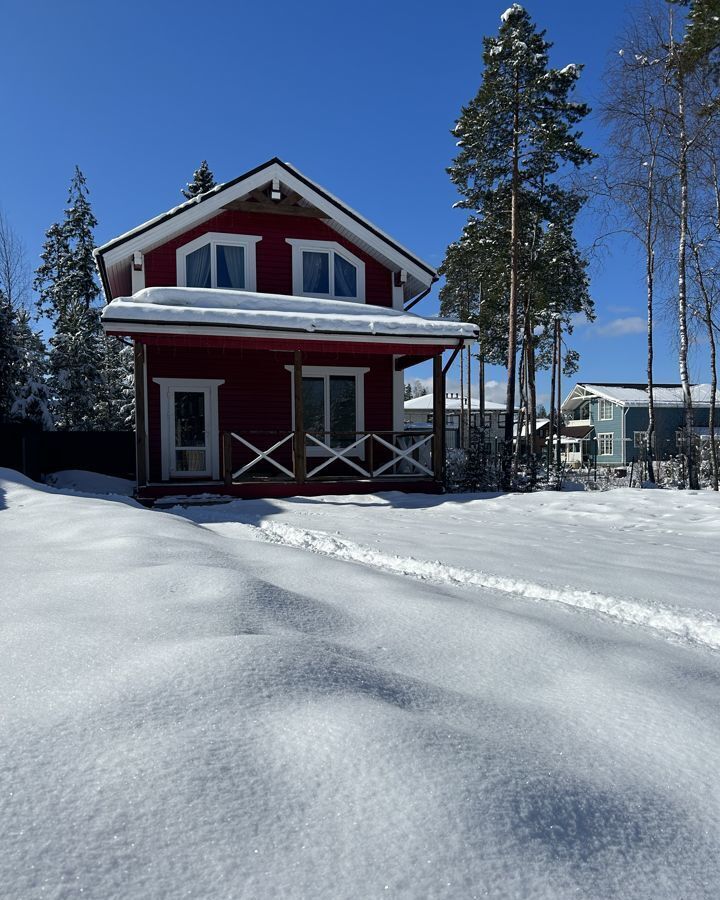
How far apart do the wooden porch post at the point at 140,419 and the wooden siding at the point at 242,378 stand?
5.39 feet

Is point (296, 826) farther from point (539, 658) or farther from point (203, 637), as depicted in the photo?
point (539, 658)

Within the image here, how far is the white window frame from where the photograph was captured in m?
40.0

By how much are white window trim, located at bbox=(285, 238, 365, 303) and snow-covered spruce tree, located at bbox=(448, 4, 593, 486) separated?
21.4ft

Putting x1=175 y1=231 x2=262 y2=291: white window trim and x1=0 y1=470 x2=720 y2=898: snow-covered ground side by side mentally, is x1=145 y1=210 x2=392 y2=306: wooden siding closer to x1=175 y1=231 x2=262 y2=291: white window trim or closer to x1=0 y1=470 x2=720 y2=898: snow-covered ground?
x1=175 y1=231 x2=262 y2=291: white window trim

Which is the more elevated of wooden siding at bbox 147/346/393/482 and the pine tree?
the pine tree

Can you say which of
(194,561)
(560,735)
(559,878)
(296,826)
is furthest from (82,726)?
(194,561)

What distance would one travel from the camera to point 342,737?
4.75ft

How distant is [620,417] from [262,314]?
113 ft

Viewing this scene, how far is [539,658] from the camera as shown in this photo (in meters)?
2.38

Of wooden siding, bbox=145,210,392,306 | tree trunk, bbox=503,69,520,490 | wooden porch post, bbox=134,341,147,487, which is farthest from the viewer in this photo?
tree trunk, bbox=503,69,520,490

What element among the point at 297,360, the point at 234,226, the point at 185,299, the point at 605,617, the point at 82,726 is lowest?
the point at 605,617

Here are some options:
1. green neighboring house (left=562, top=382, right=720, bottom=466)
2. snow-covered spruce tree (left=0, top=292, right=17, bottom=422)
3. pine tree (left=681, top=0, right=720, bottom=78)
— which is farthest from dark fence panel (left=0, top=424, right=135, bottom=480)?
green neighboring house (left=562, top=382, right=720, bottom=466)

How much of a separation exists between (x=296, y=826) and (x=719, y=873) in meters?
0.86

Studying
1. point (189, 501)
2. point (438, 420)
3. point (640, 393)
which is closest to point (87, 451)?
point (189, 501)
